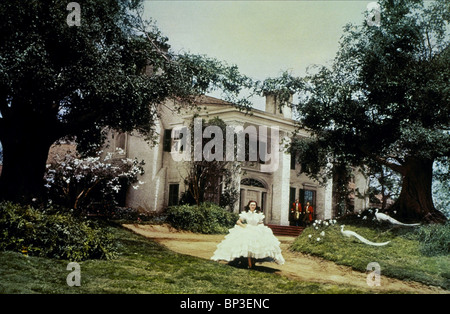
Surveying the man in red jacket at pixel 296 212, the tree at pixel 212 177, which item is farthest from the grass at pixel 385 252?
the man in red jacket at pixel 296 212

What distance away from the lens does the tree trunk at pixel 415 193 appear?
11946 millimetres

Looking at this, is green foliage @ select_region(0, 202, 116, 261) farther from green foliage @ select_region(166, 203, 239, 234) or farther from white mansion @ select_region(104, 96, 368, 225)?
white mansion @ select_region(104, 96, 368, 225)

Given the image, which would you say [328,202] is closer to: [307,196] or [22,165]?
[307,196]

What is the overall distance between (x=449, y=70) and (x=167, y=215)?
10731 mm

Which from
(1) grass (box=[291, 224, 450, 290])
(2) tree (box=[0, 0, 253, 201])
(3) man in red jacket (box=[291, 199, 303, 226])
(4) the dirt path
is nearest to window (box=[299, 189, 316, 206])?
(3) man in red jacket (box=[291, 199, 303, 226])

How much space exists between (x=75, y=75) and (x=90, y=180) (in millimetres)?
10354

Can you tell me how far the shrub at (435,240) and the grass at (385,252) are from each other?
0.12 m

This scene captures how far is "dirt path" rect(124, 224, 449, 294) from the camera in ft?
24.0

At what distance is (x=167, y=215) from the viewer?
608 inches

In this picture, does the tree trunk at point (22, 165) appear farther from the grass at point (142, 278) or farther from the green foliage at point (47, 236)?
the grass at point (142, 278)

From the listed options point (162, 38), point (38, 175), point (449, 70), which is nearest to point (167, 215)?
point (38, 175)

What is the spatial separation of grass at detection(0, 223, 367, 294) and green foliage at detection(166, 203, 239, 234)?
7184mm

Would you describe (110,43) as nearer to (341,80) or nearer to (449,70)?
Answer: (341,80)

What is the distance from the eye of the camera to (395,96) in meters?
10.8
